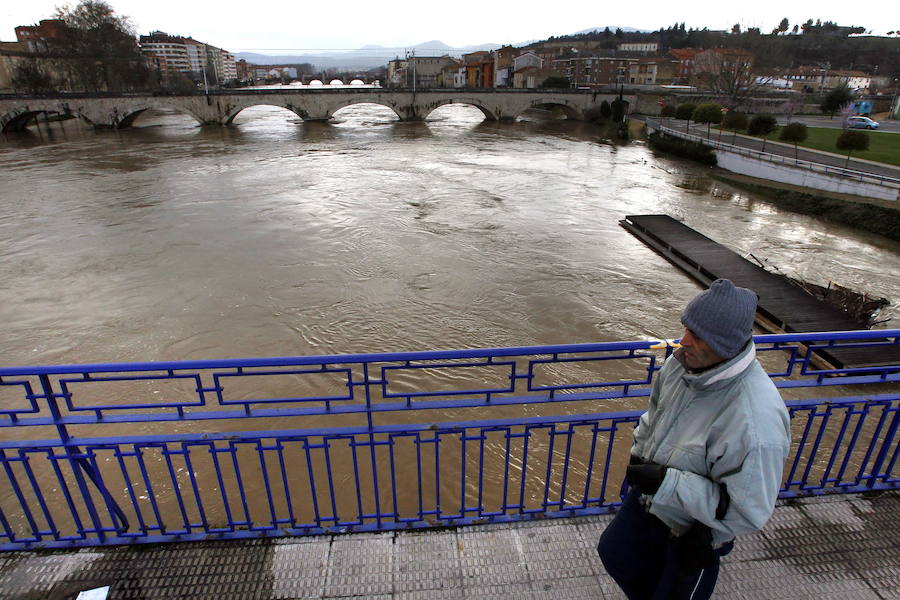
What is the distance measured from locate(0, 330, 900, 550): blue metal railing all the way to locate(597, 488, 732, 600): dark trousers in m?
0.72

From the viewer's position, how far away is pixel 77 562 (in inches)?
115

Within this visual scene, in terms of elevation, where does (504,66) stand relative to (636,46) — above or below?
below

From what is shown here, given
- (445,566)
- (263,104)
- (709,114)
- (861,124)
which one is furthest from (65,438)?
(263,104)

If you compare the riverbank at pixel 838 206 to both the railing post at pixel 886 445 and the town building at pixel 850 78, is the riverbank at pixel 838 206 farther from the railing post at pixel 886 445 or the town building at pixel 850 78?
the town building at pixel 850 78

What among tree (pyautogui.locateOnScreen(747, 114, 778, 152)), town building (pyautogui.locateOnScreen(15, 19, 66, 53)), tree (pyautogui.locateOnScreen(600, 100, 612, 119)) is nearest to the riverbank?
tree (pyautogui.locateOnScreen(747, 114, 778, 152))

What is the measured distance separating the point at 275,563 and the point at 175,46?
499ft

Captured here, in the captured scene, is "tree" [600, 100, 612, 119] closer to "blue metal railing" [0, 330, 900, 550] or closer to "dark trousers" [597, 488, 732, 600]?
"blue metal railing" [0, 330, 900, 550]

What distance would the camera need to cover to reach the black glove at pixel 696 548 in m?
1.84

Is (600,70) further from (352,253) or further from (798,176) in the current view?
(352,253)

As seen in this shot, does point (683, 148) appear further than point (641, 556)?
Yes

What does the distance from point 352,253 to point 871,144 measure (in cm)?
3085

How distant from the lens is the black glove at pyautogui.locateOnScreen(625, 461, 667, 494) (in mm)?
1863

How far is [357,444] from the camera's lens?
2.94m

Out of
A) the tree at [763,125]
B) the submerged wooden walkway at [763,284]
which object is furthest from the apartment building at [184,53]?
the submerged wooden walkway at [763,284]
